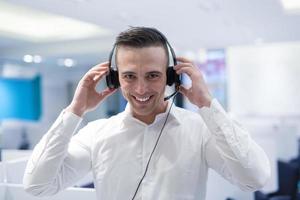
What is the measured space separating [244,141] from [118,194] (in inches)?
16.4

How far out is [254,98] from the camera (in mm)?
6938

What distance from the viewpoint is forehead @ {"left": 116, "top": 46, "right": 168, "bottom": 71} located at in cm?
104

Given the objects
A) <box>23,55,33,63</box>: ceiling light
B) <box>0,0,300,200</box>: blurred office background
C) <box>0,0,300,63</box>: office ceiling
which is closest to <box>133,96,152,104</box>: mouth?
<box>0,0,300,200</box>: blurred office background

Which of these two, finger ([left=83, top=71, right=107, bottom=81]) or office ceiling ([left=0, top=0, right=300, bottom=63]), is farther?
office ceiling ([left=0, top=0, right=300, bottom=63])

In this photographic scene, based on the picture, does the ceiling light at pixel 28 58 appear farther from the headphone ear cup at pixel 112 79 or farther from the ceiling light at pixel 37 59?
the headphone ear cup at pixel 112 79

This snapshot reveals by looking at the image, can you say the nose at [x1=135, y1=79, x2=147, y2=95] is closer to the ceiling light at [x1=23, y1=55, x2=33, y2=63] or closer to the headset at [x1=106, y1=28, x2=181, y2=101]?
the headset at [x1=106, y1=28, x2=181, y2=101]

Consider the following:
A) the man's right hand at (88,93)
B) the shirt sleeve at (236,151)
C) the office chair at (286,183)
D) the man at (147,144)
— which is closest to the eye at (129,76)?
the man at (147,144)

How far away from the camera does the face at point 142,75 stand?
104 cm

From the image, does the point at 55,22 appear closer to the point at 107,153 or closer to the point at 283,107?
the point at 283,107

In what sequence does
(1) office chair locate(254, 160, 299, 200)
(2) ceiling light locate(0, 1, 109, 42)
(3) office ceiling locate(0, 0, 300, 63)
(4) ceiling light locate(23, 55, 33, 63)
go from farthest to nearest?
(4) ceiling light locate(23, 55, 33, 63), (2) ceiling light locate(0, 1, 109, 42), (3) office ceiling locate(0, 0, 300, 63), (1) office chair locate(254, 160, 299, 200)

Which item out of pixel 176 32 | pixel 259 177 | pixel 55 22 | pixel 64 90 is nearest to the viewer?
pixel 259 177

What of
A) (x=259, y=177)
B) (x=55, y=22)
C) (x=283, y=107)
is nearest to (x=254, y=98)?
(x=283, y=107)

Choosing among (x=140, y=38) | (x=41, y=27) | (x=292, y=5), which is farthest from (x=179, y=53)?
(x=140, y=38)

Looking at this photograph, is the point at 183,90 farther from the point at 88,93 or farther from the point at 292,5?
the point at 292,5
